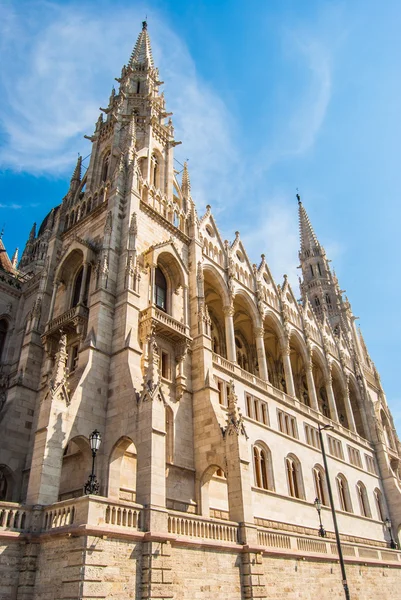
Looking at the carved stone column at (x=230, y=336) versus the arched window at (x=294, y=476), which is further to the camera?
the carved stone column at (x=230, y=336)

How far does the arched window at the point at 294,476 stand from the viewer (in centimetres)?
3288

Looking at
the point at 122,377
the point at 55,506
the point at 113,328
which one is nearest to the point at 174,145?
the point at 113,328

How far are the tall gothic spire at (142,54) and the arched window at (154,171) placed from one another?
14173 mm

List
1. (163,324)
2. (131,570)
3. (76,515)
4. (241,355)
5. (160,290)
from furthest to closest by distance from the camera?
(241,355), (160,290), (163,324), (131,570), (76,515)

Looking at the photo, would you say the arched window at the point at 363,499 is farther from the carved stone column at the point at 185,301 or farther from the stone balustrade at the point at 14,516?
the stone balustrade at the point at 14,516

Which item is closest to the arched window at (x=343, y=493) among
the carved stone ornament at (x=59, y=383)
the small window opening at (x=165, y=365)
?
the small window opening at (x=165, y=365)

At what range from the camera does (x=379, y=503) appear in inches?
1788

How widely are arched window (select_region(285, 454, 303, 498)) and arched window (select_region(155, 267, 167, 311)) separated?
563 inches

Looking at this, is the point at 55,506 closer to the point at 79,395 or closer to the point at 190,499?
the point at 79,395

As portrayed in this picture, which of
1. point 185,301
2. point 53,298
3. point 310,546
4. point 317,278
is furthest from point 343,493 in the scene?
point 317,278

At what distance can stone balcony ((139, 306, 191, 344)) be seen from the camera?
2578 centimetres

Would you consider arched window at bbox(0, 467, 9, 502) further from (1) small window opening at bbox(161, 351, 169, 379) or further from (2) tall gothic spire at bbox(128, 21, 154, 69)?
(2) tall gothic spire at bbox(128, 21, 154, 69)

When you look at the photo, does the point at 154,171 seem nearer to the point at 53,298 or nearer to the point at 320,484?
the point at 53,298

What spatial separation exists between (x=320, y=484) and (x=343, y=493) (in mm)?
4892
